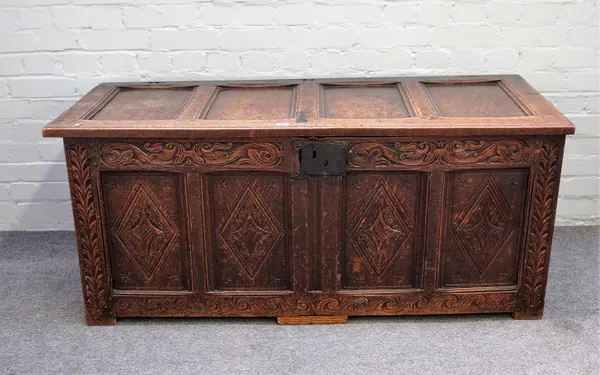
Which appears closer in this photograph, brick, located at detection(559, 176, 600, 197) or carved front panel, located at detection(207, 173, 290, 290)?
carved front panel, located at detection(207, 173, 290, 290)

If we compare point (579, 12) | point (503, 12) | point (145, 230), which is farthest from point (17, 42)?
point (579, 12)

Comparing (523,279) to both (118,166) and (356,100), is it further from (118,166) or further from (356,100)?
(118,166)

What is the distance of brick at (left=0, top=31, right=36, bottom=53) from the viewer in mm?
3049

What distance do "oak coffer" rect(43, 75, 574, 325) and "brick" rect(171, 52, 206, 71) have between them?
387mm

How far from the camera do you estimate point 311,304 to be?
8.66 ft

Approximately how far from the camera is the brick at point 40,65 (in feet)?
10.1

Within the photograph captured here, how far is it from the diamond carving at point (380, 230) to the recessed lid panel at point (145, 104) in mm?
767

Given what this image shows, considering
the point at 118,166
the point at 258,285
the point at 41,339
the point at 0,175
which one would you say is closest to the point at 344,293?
the point at 258,285

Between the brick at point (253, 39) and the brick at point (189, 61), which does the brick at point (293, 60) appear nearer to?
the brick at point (253, 39)

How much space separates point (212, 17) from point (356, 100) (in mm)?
769

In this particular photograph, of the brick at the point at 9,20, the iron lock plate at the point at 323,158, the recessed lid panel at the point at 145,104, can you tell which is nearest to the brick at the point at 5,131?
the brick at the point at 9,20

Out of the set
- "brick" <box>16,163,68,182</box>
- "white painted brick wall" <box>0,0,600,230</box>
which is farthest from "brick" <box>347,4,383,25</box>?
"brick" <box>16,163,68,182</box>

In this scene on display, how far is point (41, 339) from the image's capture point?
2586 mm

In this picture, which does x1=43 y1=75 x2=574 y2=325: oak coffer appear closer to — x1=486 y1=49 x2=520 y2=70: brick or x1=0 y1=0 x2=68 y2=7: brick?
x1=486 y1=49 x2=520 y2=70: brick
